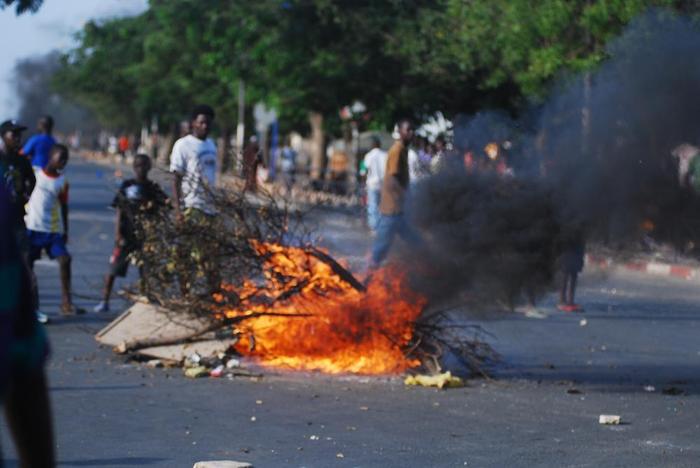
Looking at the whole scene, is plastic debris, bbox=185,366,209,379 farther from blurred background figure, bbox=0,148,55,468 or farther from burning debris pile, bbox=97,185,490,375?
blurred background figure, bbox=0,148,55,468

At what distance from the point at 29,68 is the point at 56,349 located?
436ft

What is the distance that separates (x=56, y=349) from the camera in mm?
10867

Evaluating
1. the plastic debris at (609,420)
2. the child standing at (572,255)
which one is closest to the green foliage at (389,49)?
the child standing at (572,255)

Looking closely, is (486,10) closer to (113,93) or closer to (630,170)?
(630,170)

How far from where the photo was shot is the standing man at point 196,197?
976 cm

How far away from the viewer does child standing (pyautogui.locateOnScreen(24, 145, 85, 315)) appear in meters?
12.8

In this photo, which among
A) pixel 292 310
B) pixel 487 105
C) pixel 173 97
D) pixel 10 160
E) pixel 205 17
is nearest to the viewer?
pixel 292 310

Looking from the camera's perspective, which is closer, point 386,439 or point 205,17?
point 386,439

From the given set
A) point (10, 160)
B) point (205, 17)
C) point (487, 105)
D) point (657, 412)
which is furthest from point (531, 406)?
point (205, 17)

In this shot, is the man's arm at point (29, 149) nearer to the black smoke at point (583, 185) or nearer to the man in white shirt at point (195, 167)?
the man in white shirt at point (195, 167)

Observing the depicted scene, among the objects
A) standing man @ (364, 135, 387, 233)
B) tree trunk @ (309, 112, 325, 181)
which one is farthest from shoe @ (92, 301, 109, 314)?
tree trunk @ (309, 112, 325, 181)

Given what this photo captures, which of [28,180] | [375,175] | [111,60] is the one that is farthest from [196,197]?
[111,60]

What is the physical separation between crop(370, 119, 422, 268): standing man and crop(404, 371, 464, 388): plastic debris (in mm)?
959

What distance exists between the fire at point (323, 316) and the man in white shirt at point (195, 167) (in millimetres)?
652
